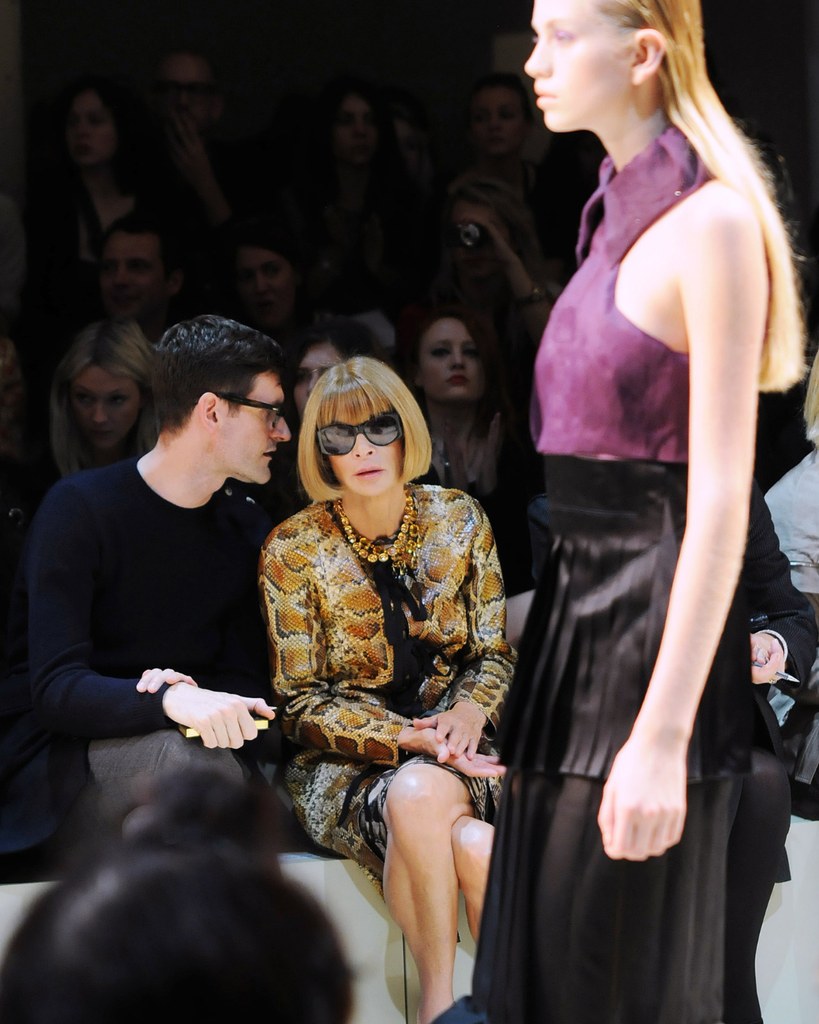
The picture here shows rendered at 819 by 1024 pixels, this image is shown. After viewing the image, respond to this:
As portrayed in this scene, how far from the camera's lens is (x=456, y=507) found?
304 centimetres

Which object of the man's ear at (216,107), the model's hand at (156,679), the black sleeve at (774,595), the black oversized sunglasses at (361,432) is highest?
the man's ear at (216,107)

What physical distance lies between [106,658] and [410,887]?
0.66 metres

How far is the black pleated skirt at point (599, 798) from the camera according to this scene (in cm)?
147

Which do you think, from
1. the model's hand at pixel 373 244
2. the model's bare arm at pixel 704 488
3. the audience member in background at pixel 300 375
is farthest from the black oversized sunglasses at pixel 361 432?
the model's bare arm at pixel 704 488

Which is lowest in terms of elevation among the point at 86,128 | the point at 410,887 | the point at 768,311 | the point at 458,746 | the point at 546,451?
the point at 410,887

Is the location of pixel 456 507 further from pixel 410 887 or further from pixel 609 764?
pixel 609 764

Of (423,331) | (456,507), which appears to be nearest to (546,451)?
(456,507)

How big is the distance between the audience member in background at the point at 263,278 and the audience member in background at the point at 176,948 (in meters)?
2.48

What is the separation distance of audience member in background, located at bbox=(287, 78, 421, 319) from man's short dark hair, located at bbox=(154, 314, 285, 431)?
1.98ft

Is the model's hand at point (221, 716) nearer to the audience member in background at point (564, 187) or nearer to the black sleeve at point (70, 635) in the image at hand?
the black sleeve at point (70, 635)

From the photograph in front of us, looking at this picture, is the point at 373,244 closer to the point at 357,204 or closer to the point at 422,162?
the point at 357,204

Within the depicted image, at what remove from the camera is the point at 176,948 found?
0.92 metres

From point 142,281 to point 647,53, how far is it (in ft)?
6.86

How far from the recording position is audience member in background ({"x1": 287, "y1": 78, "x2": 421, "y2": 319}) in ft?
11.4
